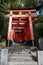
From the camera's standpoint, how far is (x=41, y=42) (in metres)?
13.7

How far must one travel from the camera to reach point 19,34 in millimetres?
25609

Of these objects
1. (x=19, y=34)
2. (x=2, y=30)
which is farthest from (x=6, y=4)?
(x=19, y=34)

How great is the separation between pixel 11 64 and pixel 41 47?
567 centimetres

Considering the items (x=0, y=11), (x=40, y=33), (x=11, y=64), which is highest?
(x=0, y=11)

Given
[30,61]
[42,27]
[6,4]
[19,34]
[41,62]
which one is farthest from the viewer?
[19,34]

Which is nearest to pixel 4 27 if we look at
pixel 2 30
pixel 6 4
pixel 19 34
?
pixel 2 30

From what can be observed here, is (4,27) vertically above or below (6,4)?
below

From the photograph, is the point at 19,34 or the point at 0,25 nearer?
the point at 0,25

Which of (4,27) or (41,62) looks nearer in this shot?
(41,62)

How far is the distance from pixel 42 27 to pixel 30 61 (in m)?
6.98

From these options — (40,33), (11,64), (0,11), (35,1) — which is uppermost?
(35,1)

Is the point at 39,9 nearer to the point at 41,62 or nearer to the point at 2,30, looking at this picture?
the point at 2,30

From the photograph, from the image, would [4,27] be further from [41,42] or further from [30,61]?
[30,61]

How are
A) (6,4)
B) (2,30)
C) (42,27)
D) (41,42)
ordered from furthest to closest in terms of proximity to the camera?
(2,30), (42,27), (41,42), (6,4)
